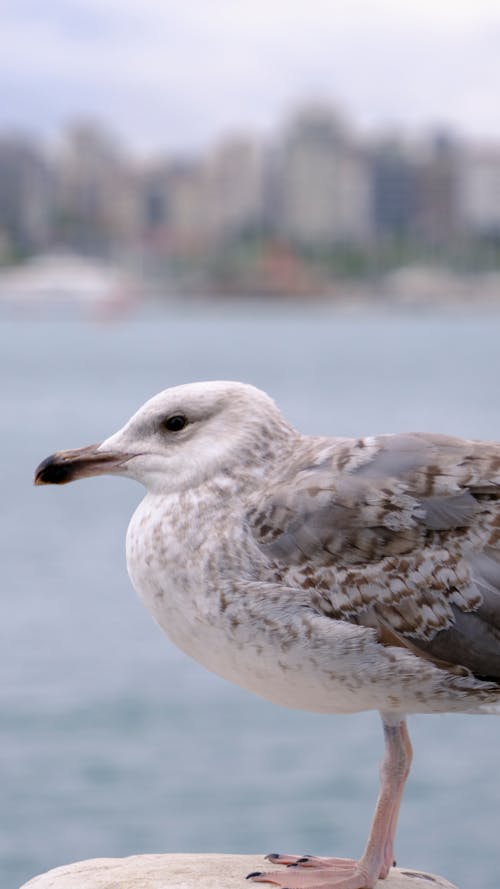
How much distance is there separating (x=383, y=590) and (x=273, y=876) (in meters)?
1.21

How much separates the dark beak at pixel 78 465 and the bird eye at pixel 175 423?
0.16 m

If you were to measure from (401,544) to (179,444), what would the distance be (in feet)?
2.70

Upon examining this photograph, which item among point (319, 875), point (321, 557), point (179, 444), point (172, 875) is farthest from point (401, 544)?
point (172, 875)

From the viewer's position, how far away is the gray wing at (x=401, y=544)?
475cm

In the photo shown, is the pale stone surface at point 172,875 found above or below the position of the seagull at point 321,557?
below

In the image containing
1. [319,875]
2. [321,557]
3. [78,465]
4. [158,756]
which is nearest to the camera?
[321,557]

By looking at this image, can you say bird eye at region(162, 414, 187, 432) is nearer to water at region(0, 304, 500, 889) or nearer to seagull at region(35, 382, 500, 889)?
seagull at region(35, 382, 500, 889)

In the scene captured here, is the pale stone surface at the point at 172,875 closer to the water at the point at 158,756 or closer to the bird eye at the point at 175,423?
the bird eye at the point at 175,423

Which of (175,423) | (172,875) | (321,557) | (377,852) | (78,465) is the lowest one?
(172,875)

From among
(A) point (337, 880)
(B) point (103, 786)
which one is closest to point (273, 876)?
(A) point (337, 880)

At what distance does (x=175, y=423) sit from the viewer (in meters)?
4.97

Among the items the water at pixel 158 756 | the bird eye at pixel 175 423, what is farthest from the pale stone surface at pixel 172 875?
the water at pixel 158 756

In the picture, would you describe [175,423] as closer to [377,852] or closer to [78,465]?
[78,465]

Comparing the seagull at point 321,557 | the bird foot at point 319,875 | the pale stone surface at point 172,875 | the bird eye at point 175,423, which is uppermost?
the bird eye at point 175,423
